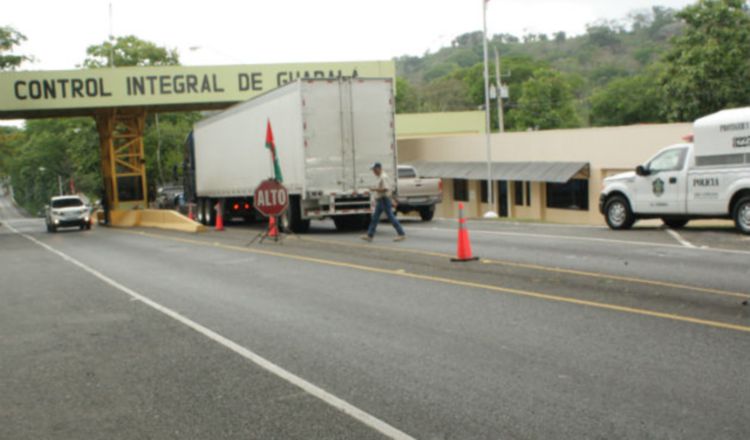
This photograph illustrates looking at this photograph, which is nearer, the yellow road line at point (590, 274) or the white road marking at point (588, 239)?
the yellow road line at point (590, 274)

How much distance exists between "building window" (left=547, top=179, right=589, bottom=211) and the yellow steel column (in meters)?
20.0

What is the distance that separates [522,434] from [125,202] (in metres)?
38.0

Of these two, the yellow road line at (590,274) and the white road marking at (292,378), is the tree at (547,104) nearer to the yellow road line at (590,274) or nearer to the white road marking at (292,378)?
the yellow road line at (590,274)

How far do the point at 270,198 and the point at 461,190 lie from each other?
3124 cm

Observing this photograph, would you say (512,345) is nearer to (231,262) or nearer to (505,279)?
(505,279)

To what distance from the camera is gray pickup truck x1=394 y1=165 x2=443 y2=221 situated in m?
27.2

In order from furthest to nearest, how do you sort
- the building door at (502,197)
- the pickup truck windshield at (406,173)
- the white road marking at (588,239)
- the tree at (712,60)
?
the tree at (712,60) → the building door at (502,197) → the pickup truck windshield at (406,173) → the white road marking at (588,239)

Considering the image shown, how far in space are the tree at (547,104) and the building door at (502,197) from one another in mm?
44943

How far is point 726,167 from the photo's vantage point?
17.6 meters

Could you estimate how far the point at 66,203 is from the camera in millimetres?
38031

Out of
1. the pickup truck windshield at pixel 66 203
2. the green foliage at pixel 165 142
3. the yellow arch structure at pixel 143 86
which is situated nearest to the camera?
the yellow arch structure at pixel 143 86

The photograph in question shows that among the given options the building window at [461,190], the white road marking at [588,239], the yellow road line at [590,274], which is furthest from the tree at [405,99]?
the yellow road line at [590,274]

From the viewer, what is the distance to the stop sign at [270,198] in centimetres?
2000

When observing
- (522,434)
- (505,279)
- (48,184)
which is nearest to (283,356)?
(522,434)
